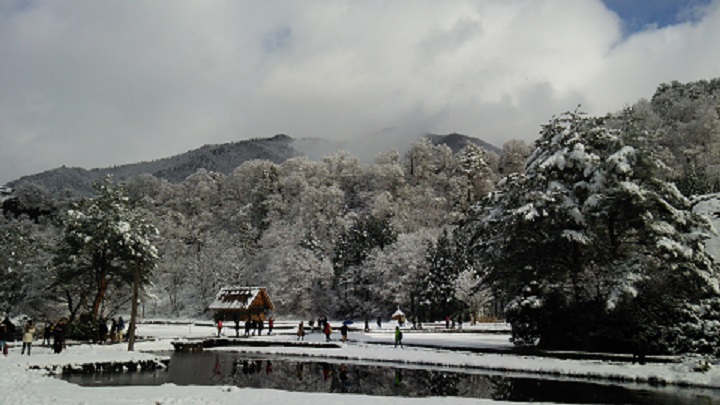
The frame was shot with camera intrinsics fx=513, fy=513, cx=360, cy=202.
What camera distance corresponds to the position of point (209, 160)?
159 m

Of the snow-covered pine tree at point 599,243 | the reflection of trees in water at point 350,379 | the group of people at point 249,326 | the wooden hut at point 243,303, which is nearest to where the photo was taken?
the reflection of trees in water at point 350,379

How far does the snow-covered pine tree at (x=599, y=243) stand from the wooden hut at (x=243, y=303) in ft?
110

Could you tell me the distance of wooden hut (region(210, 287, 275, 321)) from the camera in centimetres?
5659

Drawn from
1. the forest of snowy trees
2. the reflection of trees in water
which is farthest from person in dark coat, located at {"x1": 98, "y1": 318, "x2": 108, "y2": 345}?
the reflection of trees in water

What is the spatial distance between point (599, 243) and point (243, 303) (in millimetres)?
40431

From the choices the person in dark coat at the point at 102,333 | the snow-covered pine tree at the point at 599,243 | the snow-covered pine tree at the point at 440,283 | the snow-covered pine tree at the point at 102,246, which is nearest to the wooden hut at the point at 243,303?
the snow-covered pine tree at the point at 440,283

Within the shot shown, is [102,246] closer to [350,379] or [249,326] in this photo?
[249,326]

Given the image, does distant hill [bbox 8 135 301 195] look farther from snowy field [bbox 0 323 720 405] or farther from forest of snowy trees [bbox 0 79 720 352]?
snowy field [bbox 0 323 720 405]

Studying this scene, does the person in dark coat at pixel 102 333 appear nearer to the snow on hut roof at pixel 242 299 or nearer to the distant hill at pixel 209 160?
the snow on hut roof at pixel 242 299

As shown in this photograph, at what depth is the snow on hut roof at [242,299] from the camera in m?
56.7

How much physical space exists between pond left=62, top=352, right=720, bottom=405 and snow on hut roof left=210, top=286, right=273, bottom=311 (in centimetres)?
3097

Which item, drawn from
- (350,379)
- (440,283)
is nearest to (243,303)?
(440,283)

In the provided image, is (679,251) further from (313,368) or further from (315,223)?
(315,223)

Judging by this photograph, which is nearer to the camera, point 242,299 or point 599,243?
point 599,243
